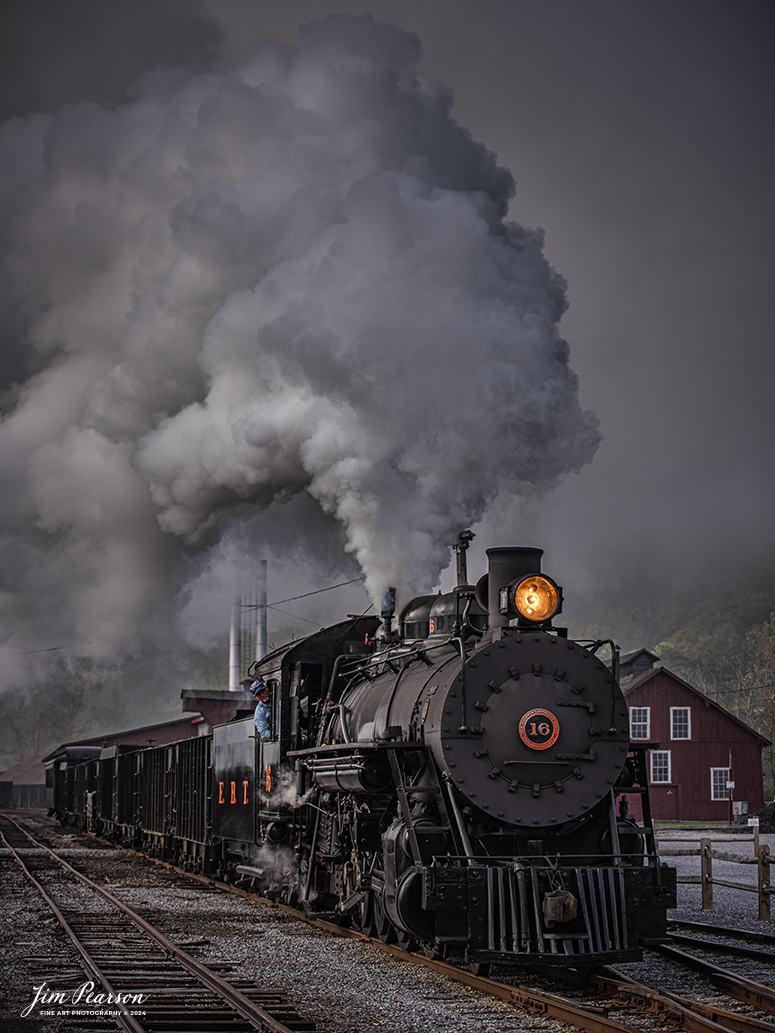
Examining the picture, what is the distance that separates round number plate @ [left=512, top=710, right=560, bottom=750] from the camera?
7645 mm

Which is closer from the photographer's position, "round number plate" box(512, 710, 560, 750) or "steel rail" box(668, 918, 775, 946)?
"round number plate" box(512, 710, 560, 750)

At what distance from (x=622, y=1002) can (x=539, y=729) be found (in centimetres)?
189

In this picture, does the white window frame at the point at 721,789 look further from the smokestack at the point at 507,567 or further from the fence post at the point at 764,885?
the smokestack at the point at 507,567

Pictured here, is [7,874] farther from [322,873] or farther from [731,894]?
[731,894]

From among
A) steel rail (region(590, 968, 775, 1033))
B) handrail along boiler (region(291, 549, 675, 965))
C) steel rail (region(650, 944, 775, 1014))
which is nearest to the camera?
steel rail (region(590, 968, 775, 1033))

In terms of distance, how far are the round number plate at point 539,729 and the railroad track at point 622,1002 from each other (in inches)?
62.2

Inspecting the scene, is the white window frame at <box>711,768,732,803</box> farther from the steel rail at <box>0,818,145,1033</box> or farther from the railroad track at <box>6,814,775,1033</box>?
the railroad track at <box>6,814,775,1033</box>

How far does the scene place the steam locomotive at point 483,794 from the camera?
22.6 feet

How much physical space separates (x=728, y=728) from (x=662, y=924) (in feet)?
98.6

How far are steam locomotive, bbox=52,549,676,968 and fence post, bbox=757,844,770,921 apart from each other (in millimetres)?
3192

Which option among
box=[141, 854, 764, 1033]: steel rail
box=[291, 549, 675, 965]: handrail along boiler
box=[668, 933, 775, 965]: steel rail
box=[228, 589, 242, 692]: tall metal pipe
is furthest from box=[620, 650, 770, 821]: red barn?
box=[141, 854, 764, 1033]: steel rail

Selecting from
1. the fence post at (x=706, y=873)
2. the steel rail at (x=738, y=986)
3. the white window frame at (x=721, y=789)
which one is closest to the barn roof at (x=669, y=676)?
the white window frame at (x=721, y=789)

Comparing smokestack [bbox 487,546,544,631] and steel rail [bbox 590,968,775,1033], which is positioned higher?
smokestack [bbox 487,546,544,631]

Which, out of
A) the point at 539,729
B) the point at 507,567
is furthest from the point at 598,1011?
the point at 507,567
